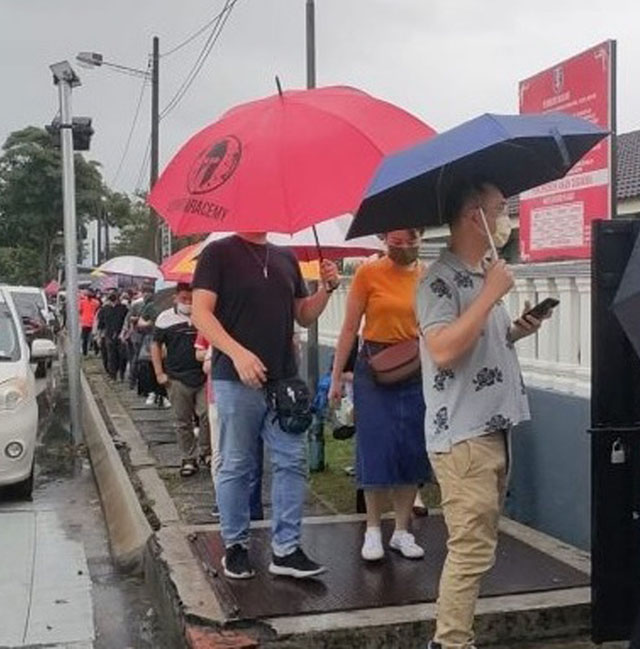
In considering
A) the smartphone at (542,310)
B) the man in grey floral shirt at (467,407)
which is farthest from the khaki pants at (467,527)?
the smartphone at (542,310)

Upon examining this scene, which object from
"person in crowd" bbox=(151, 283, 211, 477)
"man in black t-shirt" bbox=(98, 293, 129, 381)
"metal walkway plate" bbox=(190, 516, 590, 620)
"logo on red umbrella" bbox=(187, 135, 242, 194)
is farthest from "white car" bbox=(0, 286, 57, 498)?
"man in black t-shirt" bbox=(98, 293, 129, 381)

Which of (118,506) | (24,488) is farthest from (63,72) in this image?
(118,506)

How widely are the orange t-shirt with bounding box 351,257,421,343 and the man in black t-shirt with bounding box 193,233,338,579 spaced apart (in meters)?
0.49

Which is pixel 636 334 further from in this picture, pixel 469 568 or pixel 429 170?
pixel 469 568

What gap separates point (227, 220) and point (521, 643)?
214cm

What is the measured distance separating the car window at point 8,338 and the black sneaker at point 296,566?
14.1 feet

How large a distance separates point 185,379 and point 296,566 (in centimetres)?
359

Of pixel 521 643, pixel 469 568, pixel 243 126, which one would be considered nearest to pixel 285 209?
pixel 243 126

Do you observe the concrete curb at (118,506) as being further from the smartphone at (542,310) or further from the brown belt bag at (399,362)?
the smartphone at (542,310)

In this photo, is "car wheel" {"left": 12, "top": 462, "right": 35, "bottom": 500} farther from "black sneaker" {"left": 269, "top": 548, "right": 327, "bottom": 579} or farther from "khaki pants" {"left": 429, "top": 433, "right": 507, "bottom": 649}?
"khaki pants" {"left": 429, "top": 433, "right": 507, "bottom": 649}

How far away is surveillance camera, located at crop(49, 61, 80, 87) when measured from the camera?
10.3 m

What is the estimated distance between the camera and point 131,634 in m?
4.93

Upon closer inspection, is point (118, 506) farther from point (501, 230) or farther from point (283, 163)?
point (501, 230)

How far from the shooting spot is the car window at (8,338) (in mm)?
8156
